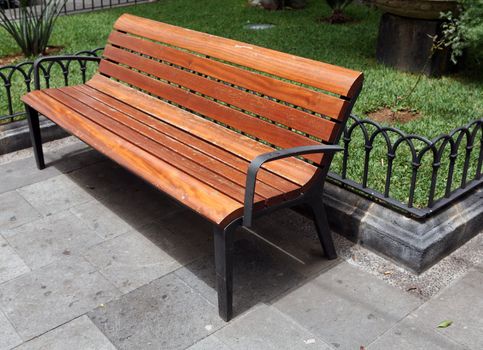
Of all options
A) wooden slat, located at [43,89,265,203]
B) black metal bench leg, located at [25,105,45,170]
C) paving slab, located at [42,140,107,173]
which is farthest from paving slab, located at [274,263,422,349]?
black metal bench leg, located at [25,105,45,170]

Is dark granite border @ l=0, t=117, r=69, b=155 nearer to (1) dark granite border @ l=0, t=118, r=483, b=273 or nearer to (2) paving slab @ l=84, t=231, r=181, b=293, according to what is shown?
(2) paving slab @ l=84, t=231, r=181, b=293

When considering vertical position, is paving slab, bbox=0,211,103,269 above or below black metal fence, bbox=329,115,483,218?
below

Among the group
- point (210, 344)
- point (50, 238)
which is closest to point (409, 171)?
point (210, 344)

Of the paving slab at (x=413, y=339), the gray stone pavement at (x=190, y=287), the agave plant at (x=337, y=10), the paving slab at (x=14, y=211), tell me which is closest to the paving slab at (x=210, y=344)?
the gray stone pavement at (x=190, y=287)

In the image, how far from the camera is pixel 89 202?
173 inches

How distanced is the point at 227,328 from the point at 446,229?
1.44m

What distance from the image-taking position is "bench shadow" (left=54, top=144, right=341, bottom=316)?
3488 millimetres

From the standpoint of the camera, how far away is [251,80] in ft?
12.2

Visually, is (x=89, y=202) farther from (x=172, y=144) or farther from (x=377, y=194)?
(x=377, y=194)

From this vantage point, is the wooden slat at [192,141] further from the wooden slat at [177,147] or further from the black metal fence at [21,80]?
the black metal fence at [21,80]

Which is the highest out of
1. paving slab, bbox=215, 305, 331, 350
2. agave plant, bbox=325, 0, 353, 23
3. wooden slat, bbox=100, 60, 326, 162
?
wooden slat, bbox=100, 60, 326, 162

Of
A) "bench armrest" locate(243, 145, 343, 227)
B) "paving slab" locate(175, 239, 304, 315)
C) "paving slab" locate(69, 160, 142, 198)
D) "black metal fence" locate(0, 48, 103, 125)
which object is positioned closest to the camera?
"bench armrest" locate(243, 145, 343, 227)

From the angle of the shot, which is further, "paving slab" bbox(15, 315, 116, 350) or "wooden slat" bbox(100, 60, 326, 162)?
"wooden slat" bbox(100, 60, 326, 162)

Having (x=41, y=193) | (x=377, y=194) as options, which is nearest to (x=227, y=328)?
(x=377, y=194)
